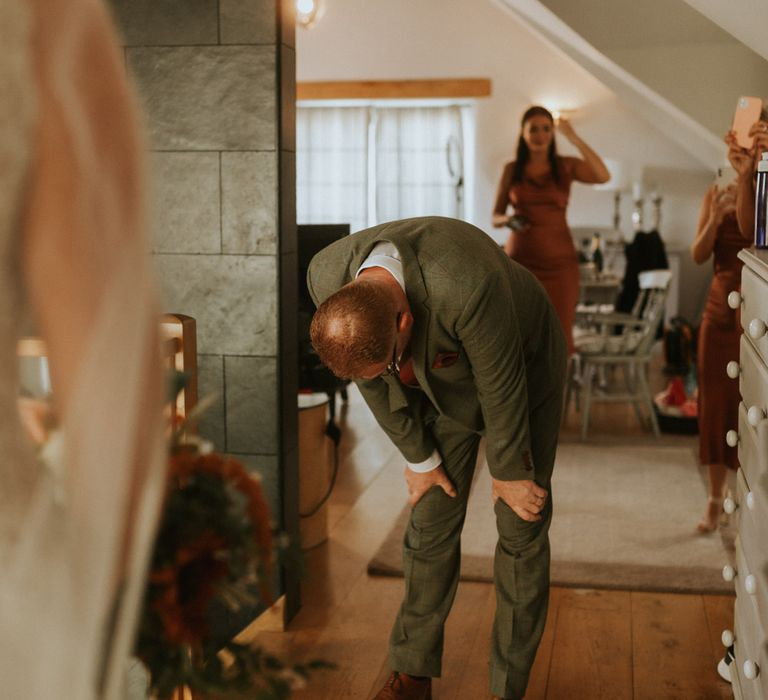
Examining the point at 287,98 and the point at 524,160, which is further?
the point at 524,160

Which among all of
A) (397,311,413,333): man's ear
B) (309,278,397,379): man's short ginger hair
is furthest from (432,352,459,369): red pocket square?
(309,278,397,379): man's short ginger hair

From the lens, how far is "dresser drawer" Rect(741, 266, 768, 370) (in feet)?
5.96

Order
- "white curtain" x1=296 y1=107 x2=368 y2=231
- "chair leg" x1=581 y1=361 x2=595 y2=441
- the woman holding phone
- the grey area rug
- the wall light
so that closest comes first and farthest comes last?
the grey area rug → the woman holding phone → the wall light → "chair leg" x1=581 y1=361 x2=595 y2=441 → "white curtain" x1=296 y1=107 x2=368 y2=231

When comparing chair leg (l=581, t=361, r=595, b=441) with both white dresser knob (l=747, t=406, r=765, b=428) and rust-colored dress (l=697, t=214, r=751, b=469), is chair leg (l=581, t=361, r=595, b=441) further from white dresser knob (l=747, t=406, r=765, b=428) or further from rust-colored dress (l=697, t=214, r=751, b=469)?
white dresser knob (l=747, t=406, r=765, b=428)

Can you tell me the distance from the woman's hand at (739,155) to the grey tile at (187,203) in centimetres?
135

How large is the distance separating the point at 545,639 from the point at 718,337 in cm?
135

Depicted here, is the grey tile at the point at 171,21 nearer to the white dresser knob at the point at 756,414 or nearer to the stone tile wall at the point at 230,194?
the stone tile wall at the point at 230,194

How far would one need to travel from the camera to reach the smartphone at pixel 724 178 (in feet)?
11.6

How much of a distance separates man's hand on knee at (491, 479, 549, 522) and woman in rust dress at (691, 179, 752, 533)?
155cm

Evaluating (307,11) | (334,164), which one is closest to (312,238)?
(307,11)

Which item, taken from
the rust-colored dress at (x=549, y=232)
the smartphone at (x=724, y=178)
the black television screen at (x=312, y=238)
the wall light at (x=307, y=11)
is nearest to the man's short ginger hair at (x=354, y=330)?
the smartphone at (x=724, y=178)

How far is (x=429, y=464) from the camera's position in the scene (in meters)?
2.27

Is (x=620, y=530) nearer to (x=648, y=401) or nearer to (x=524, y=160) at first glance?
(x=648, y=401)

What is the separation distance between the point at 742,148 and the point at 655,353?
18.5 ft
